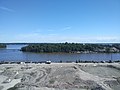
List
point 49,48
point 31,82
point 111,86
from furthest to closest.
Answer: point 49,48, point 31,82, point 111,86

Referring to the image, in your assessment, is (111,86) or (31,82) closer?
(111,86)

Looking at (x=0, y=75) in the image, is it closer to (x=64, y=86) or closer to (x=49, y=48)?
(x=64, y=86)

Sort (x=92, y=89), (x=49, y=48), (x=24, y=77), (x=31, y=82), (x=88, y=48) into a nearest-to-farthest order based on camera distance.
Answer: (x=92, y=89), (x=31, y=82), (x=24, y=77), (x=49, y=48), (x=88, y=48)

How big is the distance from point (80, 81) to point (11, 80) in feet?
25.0

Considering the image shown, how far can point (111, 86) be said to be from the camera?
19406 mm

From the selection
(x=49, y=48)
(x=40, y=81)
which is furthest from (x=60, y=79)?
(x=49, y=48)

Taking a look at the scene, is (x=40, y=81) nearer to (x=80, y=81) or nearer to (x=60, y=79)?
(x=60, y=79)

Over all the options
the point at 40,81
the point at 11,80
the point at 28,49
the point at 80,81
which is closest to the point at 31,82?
the point at 40,81

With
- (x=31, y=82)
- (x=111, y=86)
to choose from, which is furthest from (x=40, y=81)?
(x=111, y=86)

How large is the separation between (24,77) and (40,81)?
2.82 metres

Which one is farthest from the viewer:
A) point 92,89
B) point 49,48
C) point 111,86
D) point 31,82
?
point 49,48

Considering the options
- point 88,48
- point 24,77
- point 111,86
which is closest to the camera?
point 111,86

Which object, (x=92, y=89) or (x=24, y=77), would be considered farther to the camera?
(x=24, y=77)

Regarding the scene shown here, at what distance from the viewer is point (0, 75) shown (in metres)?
24.6
